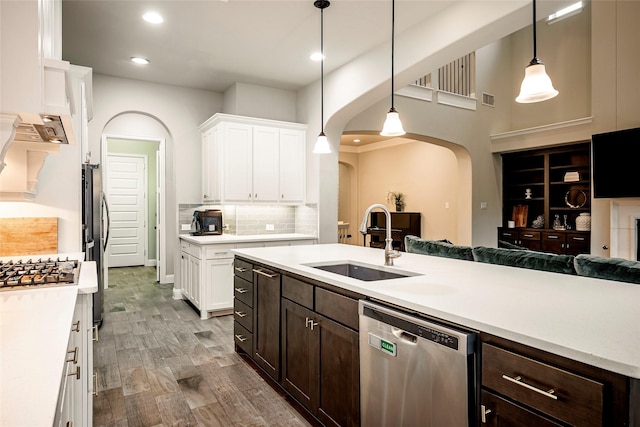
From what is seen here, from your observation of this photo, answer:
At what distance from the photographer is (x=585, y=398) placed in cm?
104

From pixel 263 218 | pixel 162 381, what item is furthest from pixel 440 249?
pixel 263 218

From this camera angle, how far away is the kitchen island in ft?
3.37

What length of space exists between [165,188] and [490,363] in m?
5.53

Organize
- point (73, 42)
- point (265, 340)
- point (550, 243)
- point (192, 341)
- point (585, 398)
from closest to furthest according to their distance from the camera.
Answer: point (585, 398) → point (265, 340) → point (192, 341) → point (73, 42) → point (550, 243)

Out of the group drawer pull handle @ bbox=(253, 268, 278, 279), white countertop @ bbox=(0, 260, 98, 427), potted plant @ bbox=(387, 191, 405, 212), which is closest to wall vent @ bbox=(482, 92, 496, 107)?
potted plant @ bbox=(387, 191, 405, 212)

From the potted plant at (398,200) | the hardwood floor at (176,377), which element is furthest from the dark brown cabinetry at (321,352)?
the potted plant at (398,200)

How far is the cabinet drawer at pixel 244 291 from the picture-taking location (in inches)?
121

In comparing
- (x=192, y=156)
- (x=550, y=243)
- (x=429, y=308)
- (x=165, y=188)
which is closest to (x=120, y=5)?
(x=192, y=156)

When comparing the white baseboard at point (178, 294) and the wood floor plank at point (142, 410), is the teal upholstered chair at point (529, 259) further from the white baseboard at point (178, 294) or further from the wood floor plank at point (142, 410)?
the white baseboard at point (178, 294)

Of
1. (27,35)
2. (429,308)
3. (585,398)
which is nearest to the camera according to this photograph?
(585,398)

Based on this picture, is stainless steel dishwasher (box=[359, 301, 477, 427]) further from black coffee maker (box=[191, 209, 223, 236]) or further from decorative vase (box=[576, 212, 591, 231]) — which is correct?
decorative vase (box=[576, 212, 591, 231])

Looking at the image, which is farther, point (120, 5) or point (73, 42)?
point (73, 42)

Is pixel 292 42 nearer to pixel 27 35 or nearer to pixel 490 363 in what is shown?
pixel 27 35

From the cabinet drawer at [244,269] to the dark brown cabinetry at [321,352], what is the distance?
576 millimetres
